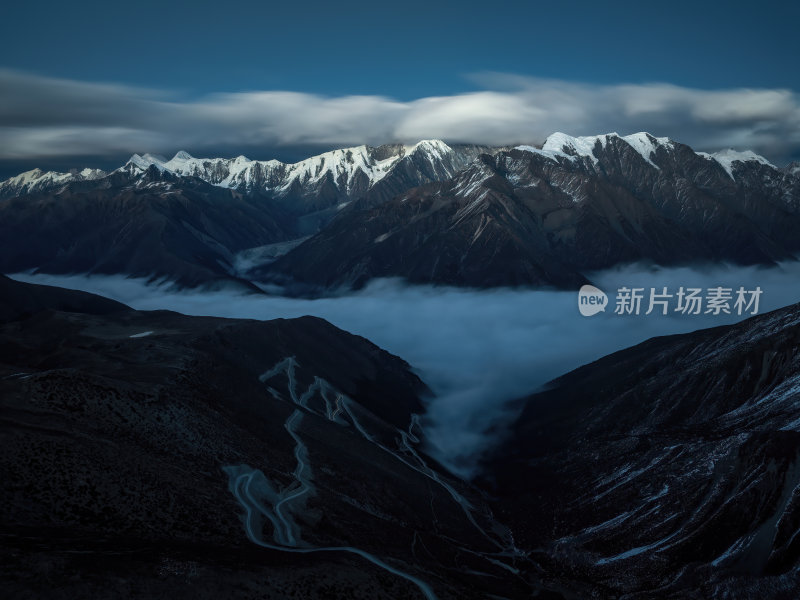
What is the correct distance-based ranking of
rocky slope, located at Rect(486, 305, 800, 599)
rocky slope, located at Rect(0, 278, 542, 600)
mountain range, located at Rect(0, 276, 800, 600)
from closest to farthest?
rocky slope, located at Rect(0, 278, 542, 600), mountain range, located at Rect(0, 276, 800, 600), rocky slope, located at Rect(486, 305, 800, 599)

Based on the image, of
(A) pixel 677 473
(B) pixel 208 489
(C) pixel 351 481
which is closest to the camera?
(B) pixel 208 489

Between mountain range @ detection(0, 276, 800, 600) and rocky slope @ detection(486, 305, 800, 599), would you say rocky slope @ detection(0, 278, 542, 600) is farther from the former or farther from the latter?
rocky slope @ detection(486, 305, 800, 599)

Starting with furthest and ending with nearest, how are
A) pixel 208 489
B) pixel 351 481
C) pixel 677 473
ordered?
pixel 677 473
pixel 351 481
pixel 208 489

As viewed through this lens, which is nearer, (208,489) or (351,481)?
(208,489)

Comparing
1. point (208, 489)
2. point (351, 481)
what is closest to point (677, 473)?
point (351, 481)

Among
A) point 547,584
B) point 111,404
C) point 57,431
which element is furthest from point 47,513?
point 547,584

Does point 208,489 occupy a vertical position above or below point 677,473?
above

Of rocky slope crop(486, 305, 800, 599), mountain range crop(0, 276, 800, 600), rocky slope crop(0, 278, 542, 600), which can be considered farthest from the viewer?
rocky slope crop(486, 305, 800, 599)

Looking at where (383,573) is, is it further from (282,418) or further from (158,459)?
(282,418)

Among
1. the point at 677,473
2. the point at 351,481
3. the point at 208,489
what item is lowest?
the point at 351,481

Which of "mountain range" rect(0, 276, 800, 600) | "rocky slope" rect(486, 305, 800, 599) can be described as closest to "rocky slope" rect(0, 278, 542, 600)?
"mountain range" rect(0, 276, 800, 600)

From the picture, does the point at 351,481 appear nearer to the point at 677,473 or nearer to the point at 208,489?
the point at 208,489
